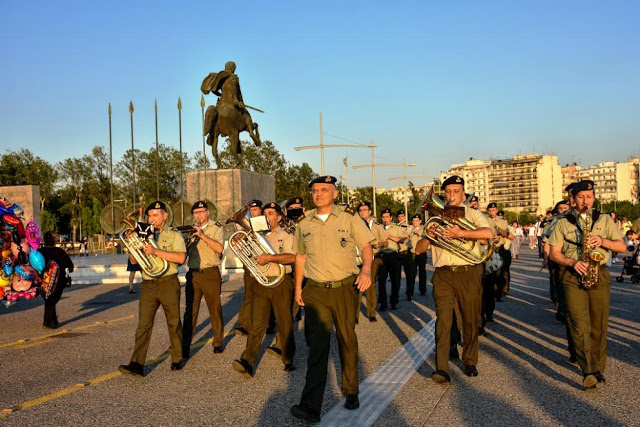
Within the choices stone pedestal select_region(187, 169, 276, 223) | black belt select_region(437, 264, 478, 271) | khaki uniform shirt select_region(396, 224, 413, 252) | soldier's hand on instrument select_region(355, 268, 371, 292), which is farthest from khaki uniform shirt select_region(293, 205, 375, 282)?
stone pedestal select_region(187, 169, 276, 223)

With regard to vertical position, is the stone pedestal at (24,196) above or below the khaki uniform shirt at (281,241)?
above

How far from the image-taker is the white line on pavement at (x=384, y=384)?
5902mm

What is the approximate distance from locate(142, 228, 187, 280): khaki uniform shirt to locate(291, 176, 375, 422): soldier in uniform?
85.5 inches

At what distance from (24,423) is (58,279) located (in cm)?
683

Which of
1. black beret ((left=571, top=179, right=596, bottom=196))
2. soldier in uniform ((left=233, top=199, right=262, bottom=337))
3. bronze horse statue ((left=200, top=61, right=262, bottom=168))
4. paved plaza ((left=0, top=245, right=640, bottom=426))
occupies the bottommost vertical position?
paved plaza ((left=0, top=245, right=640, bottom=426))

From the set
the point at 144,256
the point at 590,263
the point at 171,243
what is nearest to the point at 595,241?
the point at 590,263

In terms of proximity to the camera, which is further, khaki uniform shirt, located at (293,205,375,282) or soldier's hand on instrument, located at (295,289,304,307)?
soldier's hand on instrument, located at (295,289,304,307)

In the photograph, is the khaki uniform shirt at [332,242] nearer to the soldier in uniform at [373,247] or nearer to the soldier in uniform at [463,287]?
the soldier in uniform at [463,287]

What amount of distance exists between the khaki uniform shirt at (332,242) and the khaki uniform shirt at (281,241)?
2143mm

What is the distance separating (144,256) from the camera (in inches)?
320

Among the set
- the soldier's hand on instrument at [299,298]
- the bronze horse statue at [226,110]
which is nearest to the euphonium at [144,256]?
the soldier's hand on instrument at [299,298]

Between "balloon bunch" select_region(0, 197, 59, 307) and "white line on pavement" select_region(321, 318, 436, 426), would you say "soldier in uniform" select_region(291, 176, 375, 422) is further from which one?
"balloon bunch" select_region(0, 197, 59, 307)

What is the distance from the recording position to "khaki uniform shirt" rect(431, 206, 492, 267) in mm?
7727

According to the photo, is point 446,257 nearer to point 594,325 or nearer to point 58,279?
point 594,325
